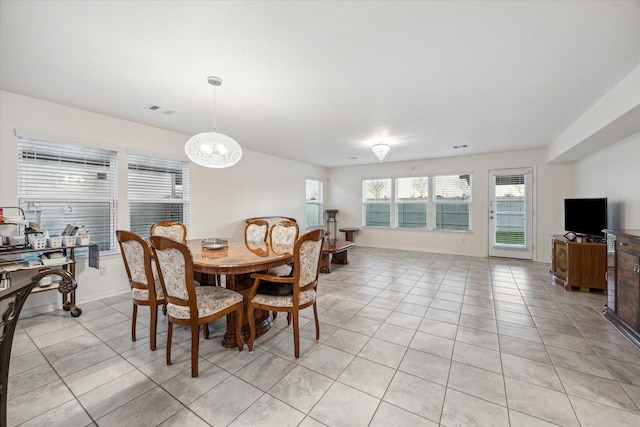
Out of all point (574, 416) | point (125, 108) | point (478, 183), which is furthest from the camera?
point (478, 183)

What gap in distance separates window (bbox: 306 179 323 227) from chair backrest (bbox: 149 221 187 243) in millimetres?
4382

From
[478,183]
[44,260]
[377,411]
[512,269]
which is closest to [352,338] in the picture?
[377,411]

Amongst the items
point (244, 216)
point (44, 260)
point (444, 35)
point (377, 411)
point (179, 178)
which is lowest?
point (377, 411)

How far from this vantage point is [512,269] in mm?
4910

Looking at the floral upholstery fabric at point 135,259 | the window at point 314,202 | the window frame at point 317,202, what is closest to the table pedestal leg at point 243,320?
the floral upholstery fabric at point 135,259

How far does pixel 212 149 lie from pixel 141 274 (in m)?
1.34

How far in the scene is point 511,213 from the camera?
5.79 metres

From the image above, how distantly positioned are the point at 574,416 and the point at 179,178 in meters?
5.16

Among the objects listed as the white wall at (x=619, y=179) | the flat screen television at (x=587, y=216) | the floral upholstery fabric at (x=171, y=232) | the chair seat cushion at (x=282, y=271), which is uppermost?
the white wall at (x=619, y=179)

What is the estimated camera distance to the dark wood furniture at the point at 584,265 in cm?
354

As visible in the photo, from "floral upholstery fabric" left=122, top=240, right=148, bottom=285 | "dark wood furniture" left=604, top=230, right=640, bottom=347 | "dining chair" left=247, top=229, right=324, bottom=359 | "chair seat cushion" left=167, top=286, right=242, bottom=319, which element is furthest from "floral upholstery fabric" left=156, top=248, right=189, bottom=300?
"dark wood furniture" left=604, top=230, right=640, bottom=347

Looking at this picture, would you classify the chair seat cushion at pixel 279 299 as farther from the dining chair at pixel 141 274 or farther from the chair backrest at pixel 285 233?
the chair backrest at pixel 285 233

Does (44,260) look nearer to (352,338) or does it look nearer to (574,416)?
(352,338)

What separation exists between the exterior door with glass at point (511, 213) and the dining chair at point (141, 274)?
650 cm
